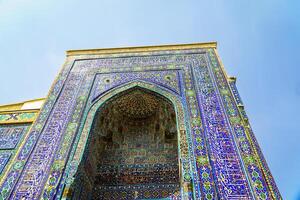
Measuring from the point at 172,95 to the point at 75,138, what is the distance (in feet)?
7.49

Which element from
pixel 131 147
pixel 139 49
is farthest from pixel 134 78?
pixel 131 147

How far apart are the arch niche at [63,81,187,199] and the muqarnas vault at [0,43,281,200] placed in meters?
0.02

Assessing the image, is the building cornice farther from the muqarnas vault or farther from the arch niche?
the arch niche

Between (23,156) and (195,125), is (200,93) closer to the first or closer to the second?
(195,125)

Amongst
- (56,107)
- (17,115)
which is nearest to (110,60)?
(56,107)

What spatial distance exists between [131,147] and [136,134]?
0.44m

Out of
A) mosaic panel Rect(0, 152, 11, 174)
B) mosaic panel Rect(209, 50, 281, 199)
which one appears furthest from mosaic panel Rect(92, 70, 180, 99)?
mosaic panel Rect(0, 152, 11, 174)

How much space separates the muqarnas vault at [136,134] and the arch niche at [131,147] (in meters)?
0.02

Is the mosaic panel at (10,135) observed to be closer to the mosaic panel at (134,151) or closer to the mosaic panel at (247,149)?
the mosaic panel at (134,151)

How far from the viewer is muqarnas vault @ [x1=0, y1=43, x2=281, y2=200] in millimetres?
4797

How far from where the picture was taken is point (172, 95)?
6.57m

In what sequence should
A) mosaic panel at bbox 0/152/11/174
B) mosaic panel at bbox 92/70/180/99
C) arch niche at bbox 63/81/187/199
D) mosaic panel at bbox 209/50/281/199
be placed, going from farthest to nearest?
mosaic panel at bbox 92/70/180/99 → arch niche at bbox 63/81/187/199 → mosaic panel at bbox 0/152/11/174 → mosaic panel at bbox 209/50/281/199

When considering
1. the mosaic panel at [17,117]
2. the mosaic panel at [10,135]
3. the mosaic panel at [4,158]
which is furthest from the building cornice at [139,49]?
the mosaic panel at [4,158]

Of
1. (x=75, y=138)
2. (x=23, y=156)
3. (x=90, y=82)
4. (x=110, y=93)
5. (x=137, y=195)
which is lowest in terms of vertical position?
(x=137, y=195)
